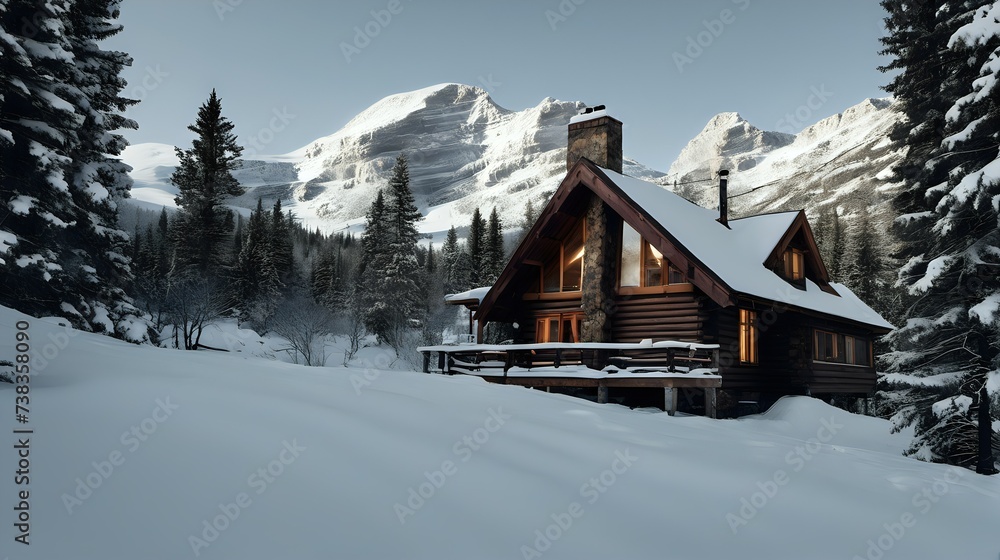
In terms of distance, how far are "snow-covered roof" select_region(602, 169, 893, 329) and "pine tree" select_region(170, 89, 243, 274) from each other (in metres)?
32.0

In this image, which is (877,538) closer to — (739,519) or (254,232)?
(739,519)

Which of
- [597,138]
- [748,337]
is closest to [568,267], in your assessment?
[597,138]

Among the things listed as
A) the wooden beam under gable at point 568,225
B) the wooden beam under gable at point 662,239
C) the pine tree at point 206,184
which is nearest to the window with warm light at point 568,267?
the wooden beam under gable at point 568,225

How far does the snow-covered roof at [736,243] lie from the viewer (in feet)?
62.8

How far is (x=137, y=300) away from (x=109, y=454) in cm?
3723

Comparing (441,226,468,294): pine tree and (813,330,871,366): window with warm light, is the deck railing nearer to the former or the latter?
(813,330,871,366): window with warm light

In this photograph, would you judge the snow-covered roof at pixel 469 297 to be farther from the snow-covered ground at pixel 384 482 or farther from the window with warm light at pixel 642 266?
the snow-covered ground at pixel 384 482

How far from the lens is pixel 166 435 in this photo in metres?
5.74

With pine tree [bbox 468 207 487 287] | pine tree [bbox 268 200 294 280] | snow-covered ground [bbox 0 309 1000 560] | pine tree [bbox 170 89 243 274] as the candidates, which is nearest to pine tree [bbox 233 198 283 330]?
pine tree [bbox 268 200 294 280]

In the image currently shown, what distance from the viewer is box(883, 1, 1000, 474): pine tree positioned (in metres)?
12.5

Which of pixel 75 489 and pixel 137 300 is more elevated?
pixel 137 300

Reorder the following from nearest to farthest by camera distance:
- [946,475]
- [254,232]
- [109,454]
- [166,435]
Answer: [109,454]
[166,435]
[946,475]
[254,232]

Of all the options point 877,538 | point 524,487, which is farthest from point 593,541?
point 877,538

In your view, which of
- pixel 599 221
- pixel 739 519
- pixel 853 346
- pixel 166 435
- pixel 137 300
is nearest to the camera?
pixel 166 435
